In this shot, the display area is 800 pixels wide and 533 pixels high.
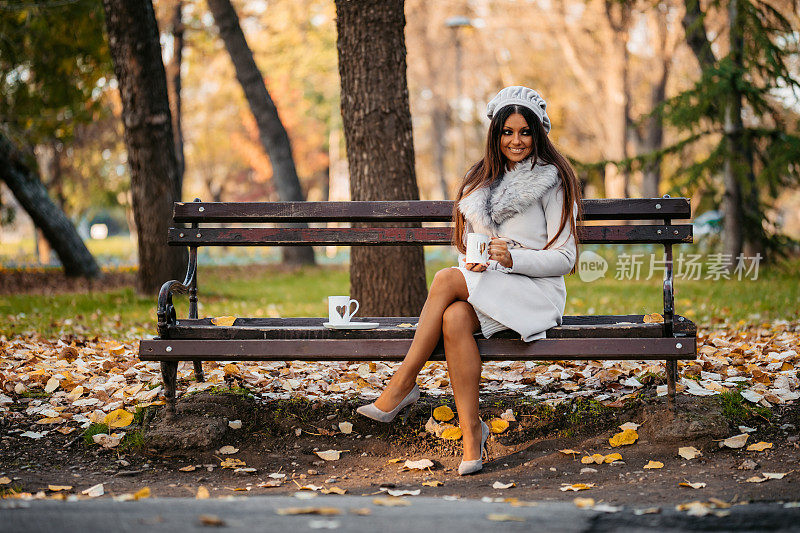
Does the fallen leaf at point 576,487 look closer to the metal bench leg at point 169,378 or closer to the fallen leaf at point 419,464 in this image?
the fallen leaf at point 419,464

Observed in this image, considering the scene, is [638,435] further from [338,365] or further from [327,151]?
[327,151]

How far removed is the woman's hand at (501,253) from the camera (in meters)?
4.10

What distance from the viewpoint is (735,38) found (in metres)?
12.3

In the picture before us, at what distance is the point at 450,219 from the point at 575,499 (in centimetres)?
182

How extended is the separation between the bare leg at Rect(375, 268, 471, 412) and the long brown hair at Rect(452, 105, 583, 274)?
1.35 feet

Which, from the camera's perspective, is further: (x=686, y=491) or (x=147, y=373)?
(x=147, y=373)

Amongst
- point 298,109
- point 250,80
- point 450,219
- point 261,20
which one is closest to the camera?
point 450,219

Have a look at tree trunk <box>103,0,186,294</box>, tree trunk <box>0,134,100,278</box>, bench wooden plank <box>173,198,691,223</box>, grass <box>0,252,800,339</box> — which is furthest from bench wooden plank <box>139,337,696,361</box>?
tree trunk <box>0,134,100,278</box>

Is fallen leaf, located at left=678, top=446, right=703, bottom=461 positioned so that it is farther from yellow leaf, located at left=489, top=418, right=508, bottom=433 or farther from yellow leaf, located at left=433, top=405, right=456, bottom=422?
yellow leaf, located at left=433, top=405, right=456, bottom=422

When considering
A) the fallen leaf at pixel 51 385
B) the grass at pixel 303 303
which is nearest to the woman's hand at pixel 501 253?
the fallen leaf at pixel 51 385

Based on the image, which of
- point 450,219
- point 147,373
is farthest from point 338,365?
point 450,219

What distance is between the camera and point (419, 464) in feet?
13.6

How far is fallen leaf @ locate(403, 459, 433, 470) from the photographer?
13.6ft

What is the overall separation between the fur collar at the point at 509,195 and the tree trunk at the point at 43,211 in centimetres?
1100
